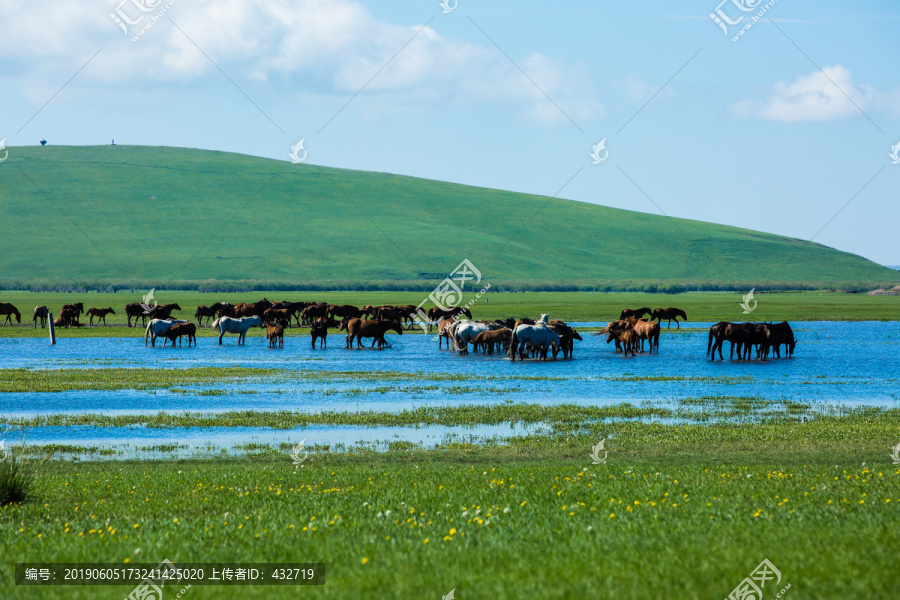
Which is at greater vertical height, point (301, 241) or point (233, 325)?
point (301, 241)

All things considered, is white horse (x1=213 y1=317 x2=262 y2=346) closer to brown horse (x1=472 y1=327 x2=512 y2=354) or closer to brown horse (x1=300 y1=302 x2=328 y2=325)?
brown horse (x1=300 y1=302 x2=328 y2=325)

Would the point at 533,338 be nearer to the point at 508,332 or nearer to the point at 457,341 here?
the point at 508,332

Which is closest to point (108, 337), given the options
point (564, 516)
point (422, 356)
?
point (422, 356)

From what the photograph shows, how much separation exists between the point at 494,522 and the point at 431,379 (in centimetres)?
2300

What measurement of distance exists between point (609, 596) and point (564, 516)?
3230 mm

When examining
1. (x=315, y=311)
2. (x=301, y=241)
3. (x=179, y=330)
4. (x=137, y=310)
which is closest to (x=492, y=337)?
(x=179, y=330)

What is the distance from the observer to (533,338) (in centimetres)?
4181

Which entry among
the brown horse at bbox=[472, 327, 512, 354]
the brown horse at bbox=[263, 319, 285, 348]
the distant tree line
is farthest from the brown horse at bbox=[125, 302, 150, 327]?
the distant tree line

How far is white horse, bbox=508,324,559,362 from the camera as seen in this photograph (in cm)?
4156

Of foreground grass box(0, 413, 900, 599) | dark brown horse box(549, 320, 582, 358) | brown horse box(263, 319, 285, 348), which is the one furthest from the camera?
brown horse box(263, 319, 285, 348)

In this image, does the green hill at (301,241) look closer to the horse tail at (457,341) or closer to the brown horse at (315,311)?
the brown horse at (315,311)

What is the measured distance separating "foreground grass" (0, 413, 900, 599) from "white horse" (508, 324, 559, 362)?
981 inches

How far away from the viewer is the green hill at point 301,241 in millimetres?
156500

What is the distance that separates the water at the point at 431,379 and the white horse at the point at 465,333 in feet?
2.85
